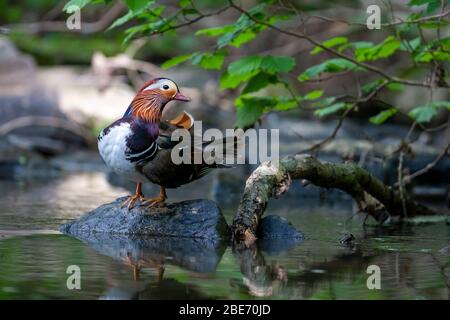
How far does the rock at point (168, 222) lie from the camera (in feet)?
16.7

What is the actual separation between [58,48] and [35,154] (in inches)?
242

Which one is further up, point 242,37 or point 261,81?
point 242,37

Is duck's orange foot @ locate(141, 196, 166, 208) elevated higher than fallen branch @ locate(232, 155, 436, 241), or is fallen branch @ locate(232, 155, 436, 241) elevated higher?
fallen branch @ locate(232, 155, 436, 241)

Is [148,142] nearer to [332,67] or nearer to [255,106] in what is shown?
[255,106]

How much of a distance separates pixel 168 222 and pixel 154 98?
0.78 metres

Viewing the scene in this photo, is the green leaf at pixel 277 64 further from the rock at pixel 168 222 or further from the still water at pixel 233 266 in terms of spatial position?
the still water at pixel 233 266

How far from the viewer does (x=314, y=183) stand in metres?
5.71

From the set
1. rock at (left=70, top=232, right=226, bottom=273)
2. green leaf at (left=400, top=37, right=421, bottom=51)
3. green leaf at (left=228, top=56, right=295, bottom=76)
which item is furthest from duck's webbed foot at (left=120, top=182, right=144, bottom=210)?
green leaf at (left=400, top=37, right=421, bottom=51)

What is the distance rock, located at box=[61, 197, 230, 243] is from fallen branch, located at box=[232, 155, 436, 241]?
0.14m

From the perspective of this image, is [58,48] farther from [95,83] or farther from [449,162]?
[449,162]

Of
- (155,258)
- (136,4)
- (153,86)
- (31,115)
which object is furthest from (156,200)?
(31,115)

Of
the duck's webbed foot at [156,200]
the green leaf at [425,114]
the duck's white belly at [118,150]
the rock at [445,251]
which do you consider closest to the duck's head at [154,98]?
the duck's white belly at [118,150]

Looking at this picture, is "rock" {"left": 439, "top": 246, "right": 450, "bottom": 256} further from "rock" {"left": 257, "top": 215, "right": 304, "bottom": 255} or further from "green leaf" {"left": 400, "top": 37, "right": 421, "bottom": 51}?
"green leaf" {"left": 400, "top": 37, "right": 421, "bottom": 51}

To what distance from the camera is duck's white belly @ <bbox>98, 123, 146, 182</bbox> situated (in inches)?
188
